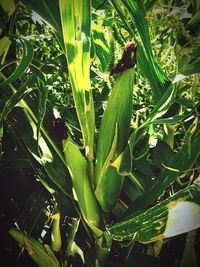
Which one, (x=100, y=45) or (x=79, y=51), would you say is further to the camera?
(x=100, y=45)

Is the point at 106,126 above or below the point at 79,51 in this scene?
below

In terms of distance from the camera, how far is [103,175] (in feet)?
1.68

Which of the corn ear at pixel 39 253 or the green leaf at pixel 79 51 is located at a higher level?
the green leaf at pixel 79 51

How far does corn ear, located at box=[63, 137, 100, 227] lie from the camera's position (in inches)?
20.6

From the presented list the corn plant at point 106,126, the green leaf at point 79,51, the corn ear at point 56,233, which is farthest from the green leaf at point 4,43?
the corn ear at point 56,233

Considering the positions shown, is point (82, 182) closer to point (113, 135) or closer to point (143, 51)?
point (113, 135)

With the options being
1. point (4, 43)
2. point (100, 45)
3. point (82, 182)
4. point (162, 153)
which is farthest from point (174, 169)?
point (4, 43)

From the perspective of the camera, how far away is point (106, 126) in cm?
51

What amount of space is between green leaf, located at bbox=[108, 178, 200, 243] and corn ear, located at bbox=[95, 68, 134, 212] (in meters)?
0.07

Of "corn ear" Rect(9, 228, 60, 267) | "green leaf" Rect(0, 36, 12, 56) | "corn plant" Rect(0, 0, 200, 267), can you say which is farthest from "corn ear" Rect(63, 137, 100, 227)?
"green leaf" Rect(0, 36, 12, 56)

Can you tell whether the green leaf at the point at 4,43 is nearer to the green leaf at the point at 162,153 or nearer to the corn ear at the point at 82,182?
the corn ear at the point at 82,182

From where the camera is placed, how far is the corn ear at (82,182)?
0.52 meters

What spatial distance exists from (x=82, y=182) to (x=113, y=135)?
106mm

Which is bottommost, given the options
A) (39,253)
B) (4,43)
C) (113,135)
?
(39,253)
